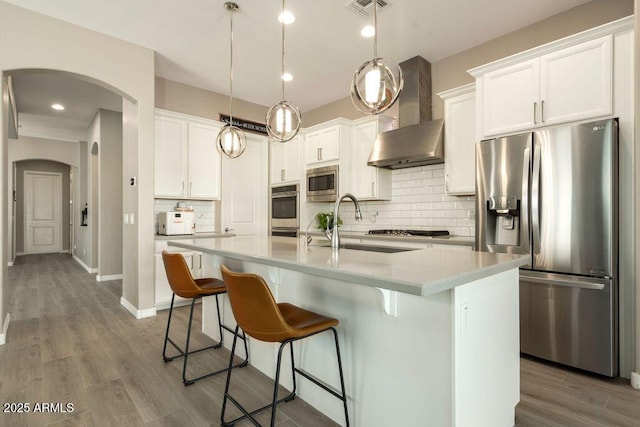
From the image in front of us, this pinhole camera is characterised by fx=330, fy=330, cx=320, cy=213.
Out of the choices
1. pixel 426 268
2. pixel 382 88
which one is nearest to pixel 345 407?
pixel 426 268

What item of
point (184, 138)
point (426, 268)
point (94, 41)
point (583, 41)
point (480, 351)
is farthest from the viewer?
point (184, 138)

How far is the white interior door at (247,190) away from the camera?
5102 mm

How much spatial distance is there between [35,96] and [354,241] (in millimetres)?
5466

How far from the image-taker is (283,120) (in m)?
2.76

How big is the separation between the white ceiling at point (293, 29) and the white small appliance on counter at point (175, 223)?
1867 mm

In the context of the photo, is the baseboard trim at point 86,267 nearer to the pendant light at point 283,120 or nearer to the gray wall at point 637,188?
the pendant light at point 283,120

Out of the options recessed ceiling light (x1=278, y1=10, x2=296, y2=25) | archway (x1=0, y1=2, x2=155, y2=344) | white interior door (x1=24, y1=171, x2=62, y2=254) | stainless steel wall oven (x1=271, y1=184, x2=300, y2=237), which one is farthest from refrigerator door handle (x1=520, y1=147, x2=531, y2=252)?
white interior door (x1=24, y1=171, x2=62, y2=254)

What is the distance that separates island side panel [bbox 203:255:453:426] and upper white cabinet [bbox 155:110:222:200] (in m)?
2.87

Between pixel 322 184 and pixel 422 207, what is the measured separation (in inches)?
57.7

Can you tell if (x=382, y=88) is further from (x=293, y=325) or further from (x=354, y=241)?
(x=354, y=241)

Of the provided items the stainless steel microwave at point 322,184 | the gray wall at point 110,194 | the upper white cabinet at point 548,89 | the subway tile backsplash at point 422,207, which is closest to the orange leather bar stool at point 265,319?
the upper white cabinet at point 548,89

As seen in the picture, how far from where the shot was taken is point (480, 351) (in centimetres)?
146

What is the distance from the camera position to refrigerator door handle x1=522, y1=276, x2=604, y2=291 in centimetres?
236

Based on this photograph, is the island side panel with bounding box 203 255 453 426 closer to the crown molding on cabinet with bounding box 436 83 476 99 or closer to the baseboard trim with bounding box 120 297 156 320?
the baseboard trim with bounding box 120 297 156 320
